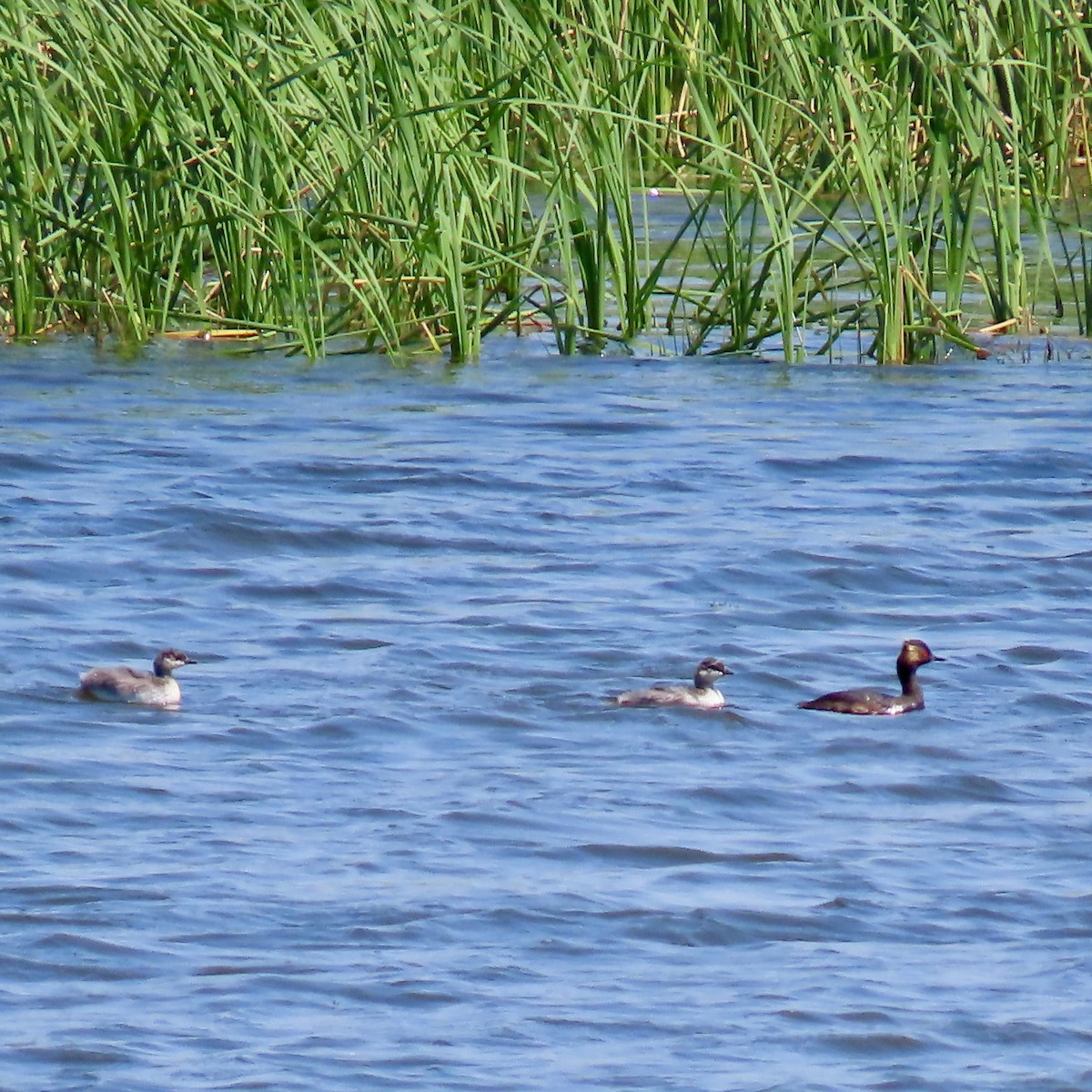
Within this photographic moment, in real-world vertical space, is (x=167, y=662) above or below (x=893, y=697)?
above

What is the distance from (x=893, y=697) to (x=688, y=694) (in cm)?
53

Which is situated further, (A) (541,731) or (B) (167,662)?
(B) (167,662)

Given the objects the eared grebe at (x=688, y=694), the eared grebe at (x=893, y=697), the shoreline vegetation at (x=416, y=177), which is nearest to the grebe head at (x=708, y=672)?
the eared grebe at (x=688, y=694)

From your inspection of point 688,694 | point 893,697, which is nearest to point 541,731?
point 688,694

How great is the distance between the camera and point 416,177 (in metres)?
10.7

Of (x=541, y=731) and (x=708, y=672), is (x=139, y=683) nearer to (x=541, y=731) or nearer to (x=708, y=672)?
(x=541, y=731)

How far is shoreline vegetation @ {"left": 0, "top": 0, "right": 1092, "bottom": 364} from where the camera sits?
1044cm

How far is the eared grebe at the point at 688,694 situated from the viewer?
6.97m

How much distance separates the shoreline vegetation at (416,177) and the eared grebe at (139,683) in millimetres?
3547

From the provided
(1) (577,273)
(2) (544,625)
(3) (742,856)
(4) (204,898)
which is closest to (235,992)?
(4) (204,898)

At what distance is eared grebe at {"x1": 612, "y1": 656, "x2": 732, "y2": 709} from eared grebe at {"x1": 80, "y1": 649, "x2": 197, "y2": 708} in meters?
1.12

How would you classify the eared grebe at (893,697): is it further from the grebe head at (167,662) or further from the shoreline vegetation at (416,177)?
the shoreline vegetation at (416,177)

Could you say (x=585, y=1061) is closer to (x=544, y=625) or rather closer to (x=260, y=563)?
(x=544, y=625)

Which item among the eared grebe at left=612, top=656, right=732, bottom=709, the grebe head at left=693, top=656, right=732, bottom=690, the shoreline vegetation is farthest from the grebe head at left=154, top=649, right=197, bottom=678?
the shoreline vegetation
